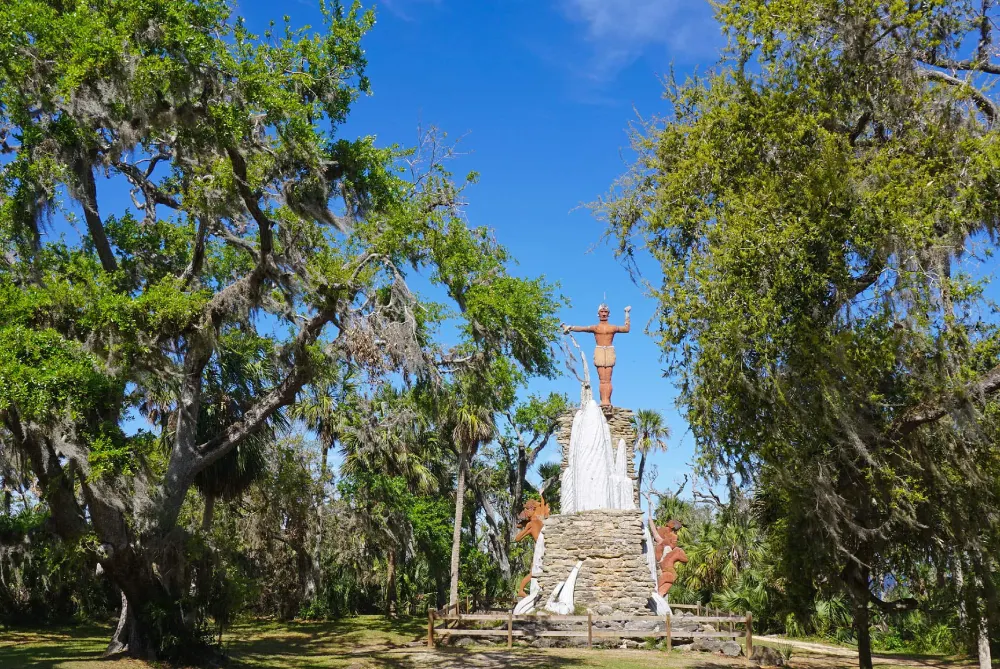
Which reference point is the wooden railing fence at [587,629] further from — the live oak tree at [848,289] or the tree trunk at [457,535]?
the live oak tree at [848,289]

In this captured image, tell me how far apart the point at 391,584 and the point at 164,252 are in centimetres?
1865

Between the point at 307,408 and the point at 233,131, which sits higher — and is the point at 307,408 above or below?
below

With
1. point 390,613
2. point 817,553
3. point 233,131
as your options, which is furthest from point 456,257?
point 390,613

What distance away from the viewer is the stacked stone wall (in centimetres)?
1912

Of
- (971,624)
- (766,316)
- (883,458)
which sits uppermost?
(766,316)

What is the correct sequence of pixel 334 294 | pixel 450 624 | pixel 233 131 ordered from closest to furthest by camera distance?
1. pixel 233 131
2. pixel 334 294
3. pixel 450 624

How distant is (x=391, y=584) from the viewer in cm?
2891

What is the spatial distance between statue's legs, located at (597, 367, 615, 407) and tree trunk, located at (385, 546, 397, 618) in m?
10.3

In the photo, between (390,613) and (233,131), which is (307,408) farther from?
(233,131)

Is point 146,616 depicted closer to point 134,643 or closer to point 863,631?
point 134,643

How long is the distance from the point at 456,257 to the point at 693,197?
618 centimetres

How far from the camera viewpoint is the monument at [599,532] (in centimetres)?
1917

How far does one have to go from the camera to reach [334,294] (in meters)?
12.1

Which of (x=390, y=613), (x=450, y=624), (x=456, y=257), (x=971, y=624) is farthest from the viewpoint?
(x=390, y=613)
